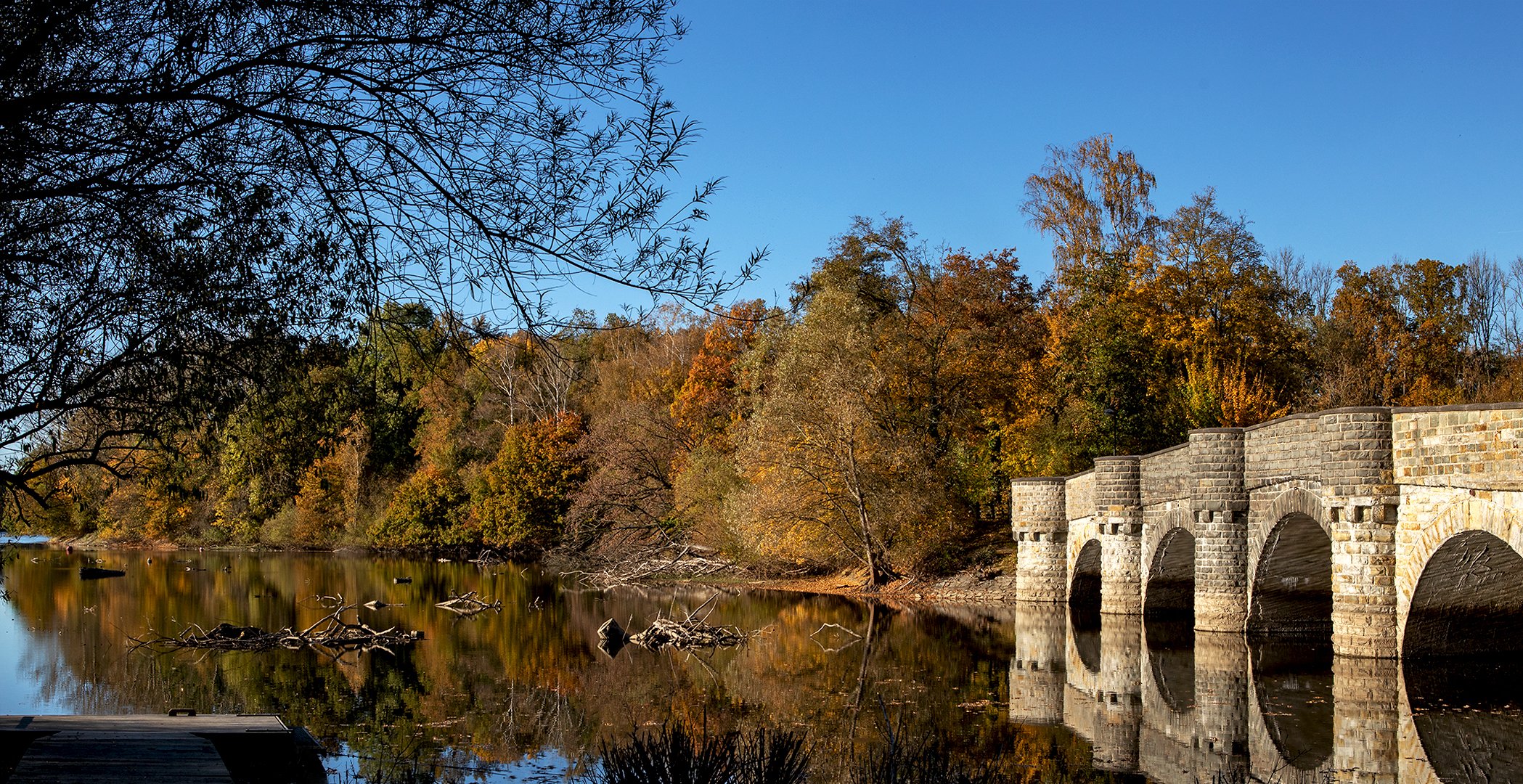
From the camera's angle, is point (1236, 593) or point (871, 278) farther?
point (871, 278)

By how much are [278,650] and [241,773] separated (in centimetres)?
1064

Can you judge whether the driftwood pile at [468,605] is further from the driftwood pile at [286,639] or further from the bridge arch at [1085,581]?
the bridge arch at [1085,581]

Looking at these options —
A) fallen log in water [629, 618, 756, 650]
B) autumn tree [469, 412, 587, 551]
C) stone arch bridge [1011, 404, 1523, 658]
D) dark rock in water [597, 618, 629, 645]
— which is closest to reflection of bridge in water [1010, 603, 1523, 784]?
stone arch bridge [1011, 404, 1523, 658]

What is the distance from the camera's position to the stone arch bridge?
13.6m

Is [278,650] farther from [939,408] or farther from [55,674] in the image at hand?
[939,408]

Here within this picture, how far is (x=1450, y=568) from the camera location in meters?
14.4

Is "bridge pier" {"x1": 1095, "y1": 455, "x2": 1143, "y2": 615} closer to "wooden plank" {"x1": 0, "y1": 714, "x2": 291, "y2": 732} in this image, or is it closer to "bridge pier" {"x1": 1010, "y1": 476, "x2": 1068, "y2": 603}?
"bridge pier" {"x1": 1010, "y1": 476, "x2": 1068, "y2": 603}

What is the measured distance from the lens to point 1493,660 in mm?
15609

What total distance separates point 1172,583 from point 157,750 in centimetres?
1869

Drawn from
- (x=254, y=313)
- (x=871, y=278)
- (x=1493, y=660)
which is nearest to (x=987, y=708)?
(x=1493, y=660)

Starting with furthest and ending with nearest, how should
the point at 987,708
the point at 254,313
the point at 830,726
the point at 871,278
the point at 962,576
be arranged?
the point at 871,278, the point at 962,576, the point at 987,708, the point at 830,726, the point at 254,313

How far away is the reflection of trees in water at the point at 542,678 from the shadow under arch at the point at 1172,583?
9.56 feet

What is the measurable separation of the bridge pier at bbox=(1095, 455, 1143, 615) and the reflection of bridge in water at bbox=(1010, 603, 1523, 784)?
10.7ft

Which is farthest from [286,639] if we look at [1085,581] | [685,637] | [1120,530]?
[1085,581]
